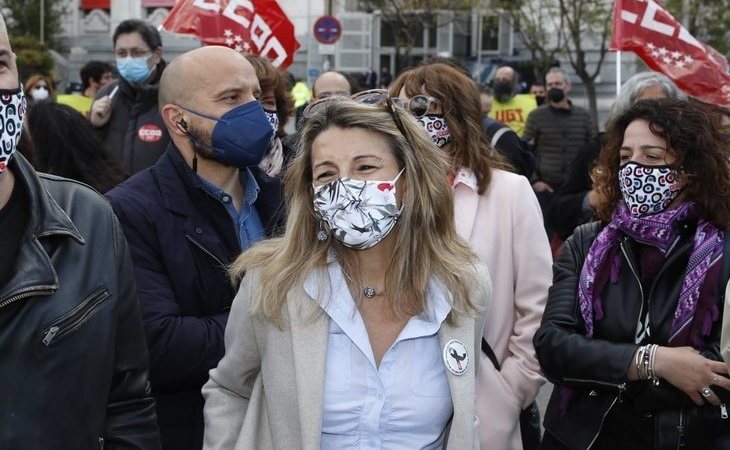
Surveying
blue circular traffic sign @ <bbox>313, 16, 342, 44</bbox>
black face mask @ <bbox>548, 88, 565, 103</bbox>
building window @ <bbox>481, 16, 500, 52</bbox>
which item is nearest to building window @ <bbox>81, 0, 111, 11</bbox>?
Answer: building window @ <bbox>481, 16, 500, 52</bbox>

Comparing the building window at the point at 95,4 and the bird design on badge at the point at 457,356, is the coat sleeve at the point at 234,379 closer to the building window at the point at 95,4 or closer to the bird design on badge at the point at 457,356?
the bird design on badge at the point at 457,356

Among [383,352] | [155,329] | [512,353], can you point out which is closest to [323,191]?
[383,352]

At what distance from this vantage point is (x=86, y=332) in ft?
7.74

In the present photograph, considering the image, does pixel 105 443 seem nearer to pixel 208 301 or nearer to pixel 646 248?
pixel 208 301

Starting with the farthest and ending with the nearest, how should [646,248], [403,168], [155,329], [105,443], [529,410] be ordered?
[529,410] → [646,248] → [155,329] → [403,168] → [105,443]

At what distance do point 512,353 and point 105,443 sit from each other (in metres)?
1.97

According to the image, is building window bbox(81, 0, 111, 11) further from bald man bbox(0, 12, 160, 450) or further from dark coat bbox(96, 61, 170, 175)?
bald man bbox(0, 12, 160, 450)

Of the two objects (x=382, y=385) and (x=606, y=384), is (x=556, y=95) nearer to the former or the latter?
(x=606, y=384)

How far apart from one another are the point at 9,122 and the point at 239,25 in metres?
5.73

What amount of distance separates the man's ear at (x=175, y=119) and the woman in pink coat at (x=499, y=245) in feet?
2.94

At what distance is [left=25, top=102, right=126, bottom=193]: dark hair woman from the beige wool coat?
2084 millimetres

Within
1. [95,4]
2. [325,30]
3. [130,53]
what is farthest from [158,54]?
[95,4]

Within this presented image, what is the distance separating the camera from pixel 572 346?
3.71 meters

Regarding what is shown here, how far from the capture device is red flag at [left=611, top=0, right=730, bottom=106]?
22.3ft
